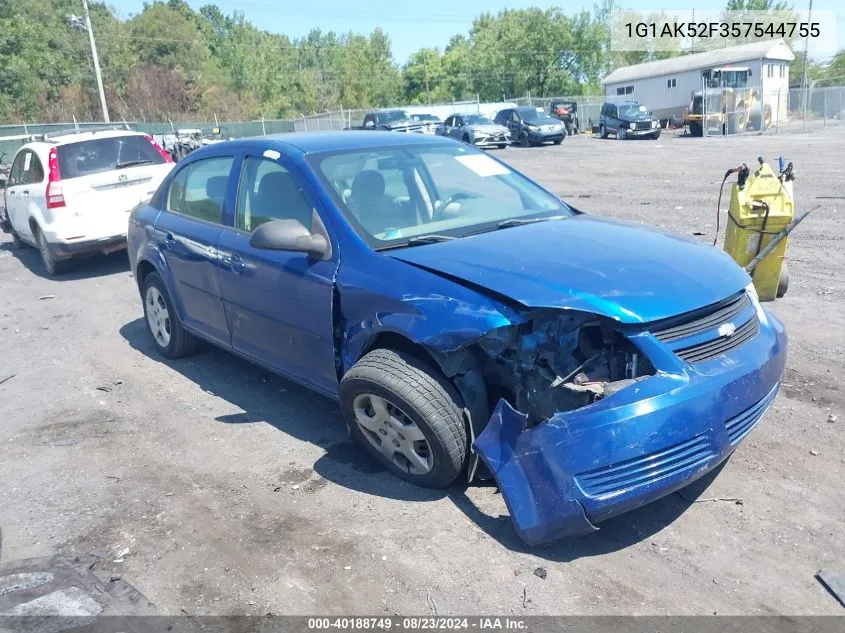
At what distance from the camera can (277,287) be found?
4391 mm

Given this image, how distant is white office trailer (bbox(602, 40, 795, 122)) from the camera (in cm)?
4444

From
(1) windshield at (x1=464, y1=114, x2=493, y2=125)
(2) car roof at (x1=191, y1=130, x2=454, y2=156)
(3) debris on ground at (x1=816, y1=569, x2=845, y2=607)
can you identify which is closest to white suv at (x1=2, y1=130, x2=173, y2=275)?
(2) car roof at (x1=191, y1=130, x2=454, y2=156)

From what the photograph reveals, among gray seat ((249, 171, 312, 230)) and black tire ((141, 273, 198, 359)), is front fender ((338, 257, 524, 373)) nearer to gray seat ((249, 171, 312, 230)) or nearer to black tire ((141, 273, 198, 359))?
gray seat ((249, 171, 312, 230))

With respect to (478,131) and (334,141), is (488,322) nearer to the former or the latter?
(334,141)

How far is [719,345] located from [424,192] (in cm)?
203

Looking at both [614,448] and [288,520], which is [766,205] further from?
[288,520]

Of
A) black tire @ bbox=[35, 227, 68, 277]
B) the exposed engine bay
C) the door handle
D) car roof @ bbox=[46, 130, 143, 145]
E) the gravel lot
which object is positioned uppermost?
car roof @ bbox=[46, 130, 143, 145]

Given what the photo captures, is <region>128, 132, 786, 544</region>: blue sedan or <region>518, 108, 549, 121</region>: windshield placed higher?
<region>518, 108, 549, 121</region>: windshield

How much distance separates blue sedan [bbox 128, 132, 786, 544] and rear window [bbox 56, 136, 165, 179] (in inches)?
222

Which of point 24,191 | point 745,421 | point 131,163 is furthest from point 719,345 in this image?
point 24,191

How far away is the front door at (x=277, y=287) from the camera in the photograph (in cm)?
416

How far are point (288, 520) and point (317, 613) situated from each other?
2.49ft

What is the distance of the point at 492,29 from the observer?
83.9 meters

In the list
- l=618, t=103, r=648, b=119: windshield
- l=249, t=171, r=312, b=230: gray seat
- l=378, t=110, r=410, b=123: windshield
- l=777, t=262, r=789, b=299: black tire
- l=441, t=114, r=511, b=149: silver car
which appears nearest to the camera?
l=249, t=171, r=312, b=230: gray seat
